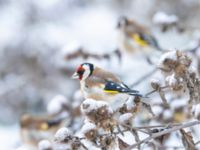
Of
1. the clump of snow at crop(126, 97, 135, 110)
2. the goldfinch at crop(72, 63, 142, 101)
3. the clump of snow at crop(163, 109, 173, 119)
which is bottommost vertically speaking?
the clump of snow at crop(126, 97, 135, 110)

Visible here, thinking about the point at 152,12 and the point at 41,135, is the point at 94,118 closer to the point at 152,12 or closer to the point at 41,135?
the point at 41,135

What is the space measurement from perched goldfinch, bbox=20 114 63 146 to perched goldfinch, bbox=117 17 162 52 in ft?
1.93

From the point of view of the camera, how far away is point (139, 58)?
12.3 ft

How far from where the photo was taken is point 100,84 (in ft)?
7.15

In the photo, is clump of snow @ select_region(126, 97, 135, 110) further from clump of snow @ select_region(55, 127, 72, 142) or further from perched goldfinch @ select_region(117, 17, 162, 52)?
perched goldfinch @ select_region(117, 17, 162, 52)

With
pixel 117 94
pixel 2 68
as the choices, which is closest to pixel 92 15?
pixel 2 68

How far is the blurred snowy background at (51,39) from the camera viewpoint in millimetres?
5199

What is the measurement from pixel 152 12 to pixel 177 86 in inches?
165

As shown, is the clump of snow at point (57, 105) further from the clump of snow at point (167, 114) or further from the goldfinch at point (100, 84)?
the goldfinch at point (100, 84)

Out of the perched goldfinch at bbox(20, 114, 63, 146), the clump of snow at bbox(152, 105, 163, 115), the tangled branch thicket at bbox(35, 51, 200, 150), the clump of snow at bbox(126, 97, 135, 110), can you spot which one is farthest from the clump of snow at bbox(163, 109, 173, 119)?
the clump of snow at bbox(126, 97, 135, 110)

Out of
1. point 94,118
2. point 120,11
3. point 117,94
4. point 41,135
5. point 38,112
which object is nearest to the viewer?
point 94,118

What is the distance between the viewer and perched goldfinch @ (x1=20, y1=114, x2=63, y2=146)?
3361 mm

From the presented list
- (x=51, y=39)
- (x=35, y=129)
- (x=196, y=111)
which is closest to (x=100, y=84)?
(x=196, y=111)

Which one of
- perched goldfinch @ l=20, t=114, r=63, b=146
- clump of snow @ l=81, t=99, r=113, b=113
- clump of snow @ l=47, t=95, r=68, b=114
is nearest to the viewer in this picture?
clump of snow @ l=81, t=99, r=113, b=113
